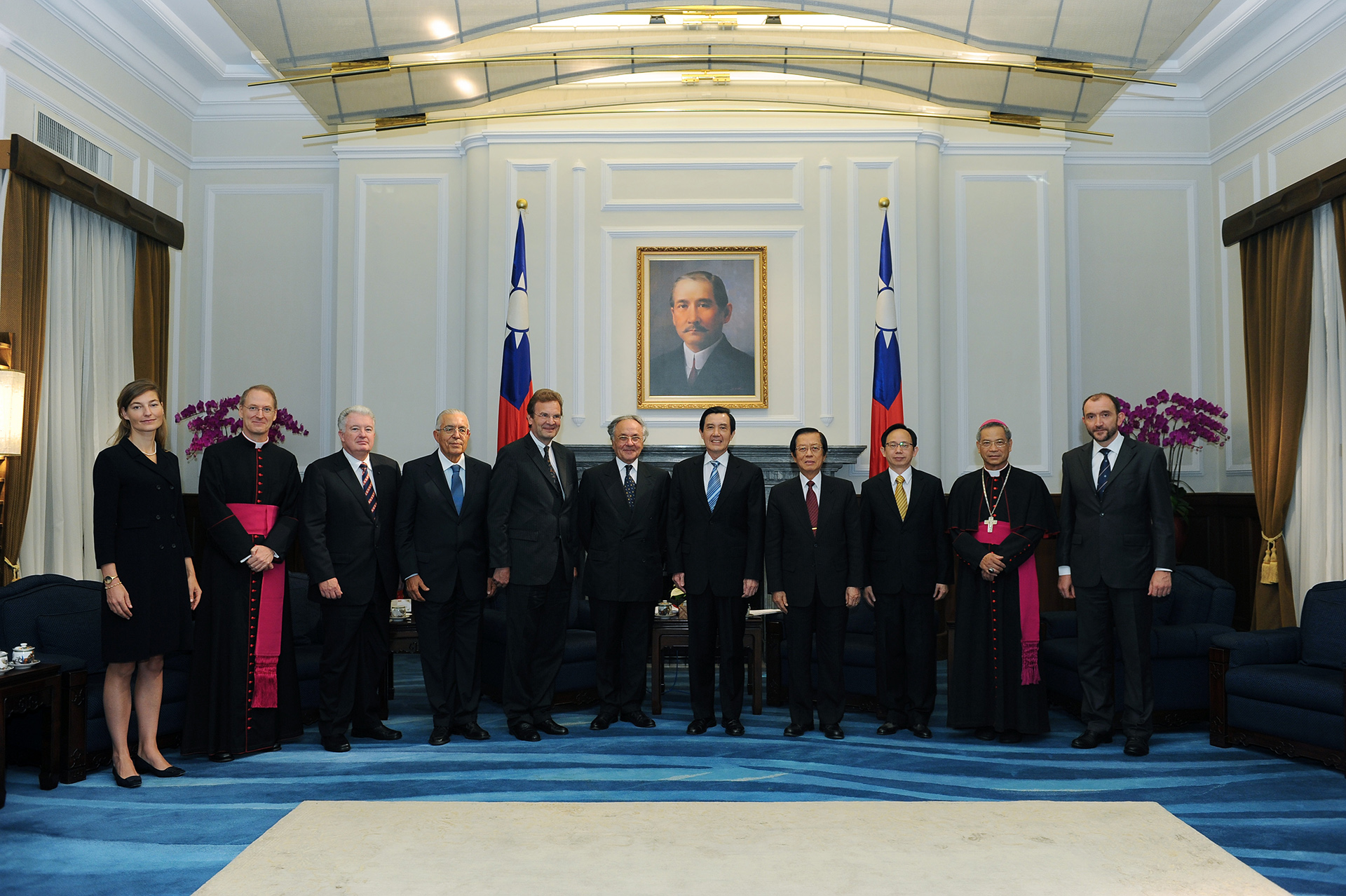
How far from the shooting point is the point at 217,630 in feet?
13.7

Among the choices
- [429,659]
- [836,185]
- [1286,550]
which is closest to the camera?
[429,659]

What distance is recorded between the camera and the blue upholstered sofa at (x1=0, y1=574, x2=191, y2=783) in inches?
152

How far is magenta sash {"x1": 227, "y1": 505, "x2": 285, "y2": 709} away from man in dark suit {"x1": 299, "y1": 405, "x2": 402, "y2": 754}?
16cm

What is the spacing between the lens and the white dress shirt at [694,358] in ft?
24.1

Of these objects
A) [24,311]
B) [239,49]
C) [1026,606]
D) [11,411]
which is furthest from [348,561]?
[239,49]

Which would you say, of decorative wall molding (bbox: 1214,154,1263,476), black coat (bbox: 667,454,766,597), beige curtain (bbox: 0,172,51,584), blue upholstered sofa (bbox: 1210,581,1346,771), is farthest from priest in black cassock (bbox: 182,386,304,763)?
decorative wall molding (bbox: 1214,154,1263,476)

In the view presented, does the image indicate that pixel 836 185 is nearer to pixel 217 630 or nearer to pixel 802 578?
pixel 802 578

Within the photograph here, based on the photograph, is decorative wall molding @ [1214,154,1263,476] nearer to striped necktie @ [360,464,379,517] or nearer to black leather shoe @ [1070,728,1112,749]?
black leather shoe @ [1070,728,1112,749]

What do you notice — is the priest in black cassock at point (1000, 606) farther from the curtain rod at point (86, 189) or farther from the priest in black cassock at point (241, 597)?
the curtain rod at point (86, 189)

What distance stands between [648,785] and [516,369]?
3.82 meters

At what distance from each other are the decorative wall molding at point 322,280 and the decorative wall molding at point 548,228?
1589mm

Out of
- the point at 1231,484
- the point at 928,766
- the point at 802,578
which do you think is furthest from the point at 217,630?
the point at 1231,484

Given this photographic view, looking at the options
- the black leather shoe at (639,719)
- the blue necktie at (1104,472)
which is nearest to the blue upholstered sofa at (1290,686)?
the blue necktie at (1104,472)

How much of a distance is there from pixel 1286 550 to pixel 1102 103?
617cm
